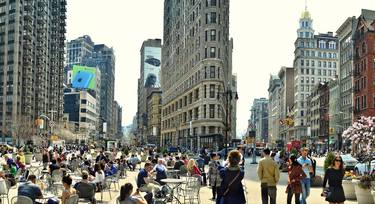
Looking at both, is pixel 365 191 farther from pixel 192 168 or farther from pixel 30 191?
pixel 30 191

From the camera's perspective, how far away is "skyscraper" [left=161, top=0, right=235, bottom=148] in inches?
3418

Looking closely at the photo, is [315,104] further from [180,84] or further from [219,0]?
[219,0]

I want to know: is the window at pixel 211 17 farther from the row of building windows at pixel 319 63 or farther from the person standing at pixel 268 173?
the row of building windows at pixel 319 63

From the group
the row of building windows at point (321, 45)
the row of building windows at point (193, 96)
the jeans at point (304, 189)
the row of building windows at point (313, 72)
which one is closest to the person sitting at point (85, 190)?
the jeans at point (304, 189)

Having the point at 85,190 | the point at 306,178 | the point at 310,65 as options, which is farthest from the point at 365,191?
the point at 310,65

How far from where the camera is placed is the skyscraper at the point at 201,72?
86812mm

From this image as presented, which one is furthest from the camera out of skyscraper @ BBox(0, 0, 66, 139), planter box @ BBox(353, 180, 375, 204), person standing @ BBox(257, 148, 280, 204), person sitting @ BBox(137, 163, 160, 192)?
skyscraper @ BBox(0, 0, 66, 139)

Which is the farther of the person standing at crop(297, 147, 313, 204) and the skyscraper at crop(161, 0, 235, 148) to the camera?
the skyscraper at crop(161, 0, 235, 148)

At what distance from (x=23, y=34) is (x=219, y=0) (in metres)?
58.6

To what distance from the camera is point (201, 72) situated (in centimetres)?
8769

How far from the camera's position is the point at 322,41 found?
173 meters

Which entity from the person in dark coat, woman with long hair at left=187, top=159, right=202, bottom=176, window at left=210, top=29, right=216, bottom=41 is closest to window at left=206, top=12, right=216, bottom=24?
window at left=210, top=29, right=216, bottom=41

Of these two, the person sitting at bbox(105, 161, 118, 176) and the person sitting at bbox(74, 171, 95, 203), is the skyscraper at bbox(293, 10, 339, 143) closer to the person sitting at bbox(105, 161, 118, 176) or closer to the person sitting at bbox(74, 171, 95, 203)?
the person sitting at bbox(105, 161, 118, 176)

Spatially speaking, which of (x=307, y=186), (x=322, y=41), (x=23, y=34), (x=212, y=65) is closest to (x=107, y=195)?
(x=307, y=186)
